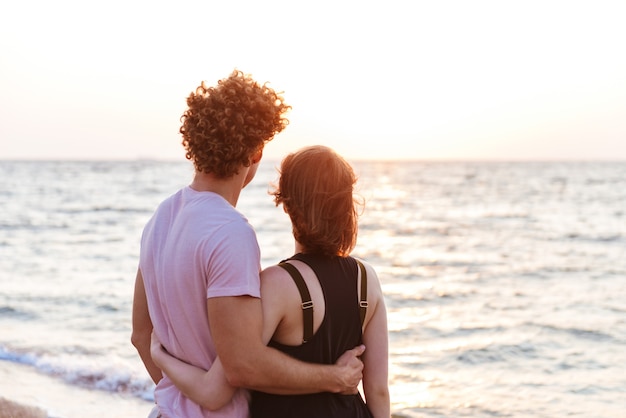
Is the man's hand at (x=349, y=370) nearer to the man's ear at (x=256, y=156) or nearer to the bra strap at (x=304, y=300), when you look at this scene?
the bra strap at (x=304, y=300)

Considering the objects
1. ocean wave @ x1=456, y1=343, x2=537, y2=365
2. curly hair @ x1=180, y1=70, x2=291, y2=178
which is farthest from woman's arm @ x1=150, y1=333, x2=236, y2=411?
ocean wave @ x1=456, y1=343, x2=537, y2=365

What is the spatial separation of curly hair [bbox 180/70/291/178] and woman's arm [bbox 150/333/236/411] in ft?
1.94

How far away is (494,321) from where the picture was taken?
32.8ft

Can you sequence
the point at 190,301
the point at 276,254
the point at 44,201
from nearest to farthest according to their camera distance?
the point at 190,301 < the point at 276,254 < the point at 44,201

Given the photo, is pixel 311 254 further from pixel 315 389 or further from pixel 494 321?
pixel 494 321

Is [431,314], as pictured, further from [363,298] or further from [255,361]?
[255,361]

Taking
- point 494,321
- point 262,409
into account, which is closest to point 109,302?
point 494,321

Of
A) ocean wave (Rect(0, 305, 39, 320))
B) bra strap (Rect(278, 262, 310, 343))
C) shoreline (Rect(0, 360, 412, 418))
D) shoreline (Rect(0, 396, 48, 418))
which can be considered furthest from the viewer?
ocean wave (Rect(0, 305, 39, 320))

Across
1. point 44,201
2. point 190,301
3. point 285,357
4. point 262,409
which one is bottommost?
point 44,201

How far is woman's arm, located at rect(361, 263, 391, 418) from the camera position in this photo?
2.42 metres

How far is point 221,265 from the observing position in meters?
2.13

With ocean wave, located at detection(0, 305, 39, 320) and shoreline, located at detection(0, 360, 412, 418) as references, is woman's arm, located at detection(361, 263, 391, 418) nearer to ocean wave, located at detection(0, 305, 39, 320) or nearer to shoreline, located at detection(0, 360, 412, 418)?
shoreline, located at detection(0, 360, 412, 418)

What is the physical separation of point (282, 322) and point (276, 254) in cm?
1390

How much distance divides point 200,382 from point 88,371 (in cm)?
516
